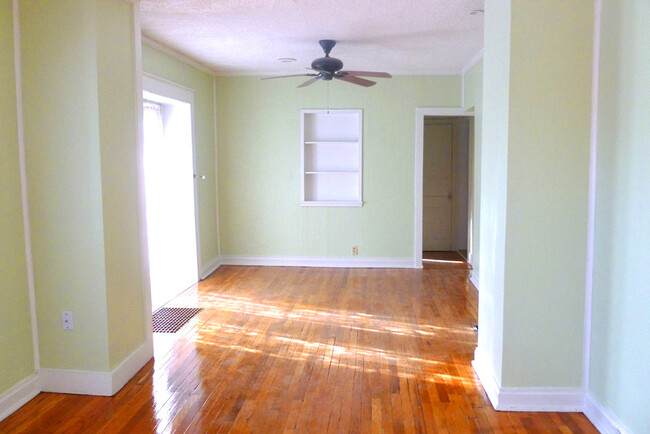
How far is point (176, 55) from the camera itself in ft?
17.1

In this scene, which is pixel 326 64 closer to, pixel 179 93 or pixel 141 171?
pixel 179 93

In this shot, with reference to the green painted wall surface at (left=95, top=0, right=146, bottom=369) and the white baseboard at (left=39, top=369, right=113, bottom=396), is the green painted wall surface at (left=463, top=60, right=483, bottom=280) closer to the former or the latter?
the green painted wall surface at (left=95, top=0, right=146, bottom=369)

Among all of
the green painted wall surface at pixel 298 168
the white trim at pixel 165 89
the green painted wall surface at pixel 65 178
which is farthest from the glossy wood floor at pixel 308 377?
the white trim at pixel 165 89

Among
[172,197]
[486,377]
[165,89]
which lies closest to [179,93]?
[165,89]

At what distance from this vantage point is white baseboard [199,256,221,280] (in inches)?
237

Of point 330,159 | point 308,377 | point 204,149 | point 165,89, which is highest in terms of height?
point 165,89

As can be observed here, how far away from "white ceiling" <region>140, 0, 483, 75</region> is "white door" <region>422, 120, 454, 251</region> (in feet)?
6.71

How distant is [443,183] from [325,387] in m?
5.54

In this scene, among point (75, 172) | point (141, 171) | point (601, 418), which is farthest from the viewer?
point (141, 171)

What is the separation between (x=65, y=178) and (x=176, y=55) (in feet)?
8.74

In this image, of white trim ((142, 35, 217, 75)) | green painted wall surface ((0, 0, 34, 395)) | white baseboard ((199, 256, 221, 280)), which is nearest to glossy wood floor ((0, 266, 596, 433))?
green painted wall surface ((0, 0, 34, 395))

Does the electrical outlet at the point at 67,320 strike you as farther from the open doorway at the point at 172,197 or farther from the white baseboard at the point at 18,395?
the open doorway at the point at 172,197

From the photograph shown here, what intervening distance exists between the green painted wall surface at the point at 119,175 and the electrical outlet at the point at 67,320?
224 mm

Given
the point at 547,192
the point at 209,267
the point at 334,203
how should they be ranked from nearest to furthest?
the point at 547,192
the point at 209,267
the point at 334,203
